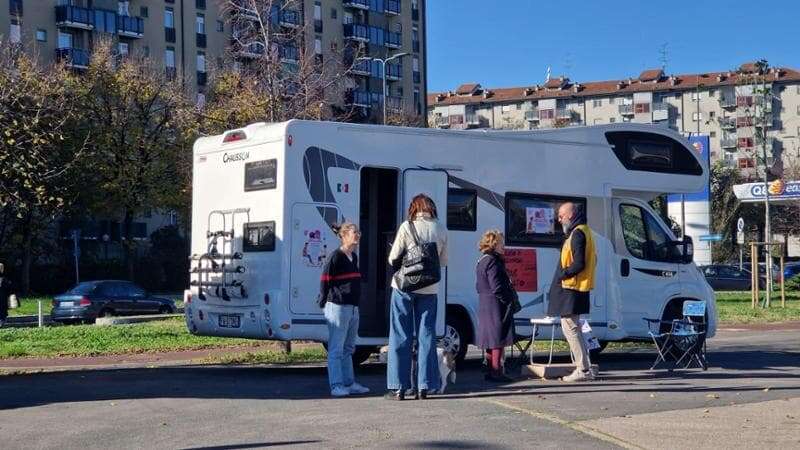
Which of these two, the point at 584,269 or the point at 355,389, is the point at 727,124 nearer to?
the point at 584,269

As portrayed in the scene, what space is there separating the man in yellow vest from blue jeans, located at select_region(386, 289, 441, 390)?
6.03 feet

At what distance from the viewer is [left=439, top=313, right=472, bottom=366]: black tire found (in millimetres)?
13930

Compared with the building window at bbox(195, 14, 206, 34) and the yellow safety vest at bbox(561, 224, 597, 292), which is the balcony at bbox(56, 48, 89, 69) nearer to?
the building window at bbox(195, 14, 206, 34)

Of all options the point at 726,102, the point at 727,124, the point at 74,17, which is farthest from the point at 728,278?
the point at 726,102

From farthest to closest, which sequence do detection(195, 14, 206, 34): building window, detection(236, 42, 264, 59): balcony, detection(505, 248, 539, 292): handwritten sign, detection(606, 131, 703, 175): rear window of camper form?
detection(195, 14, 206, 34): building window → detection(236, 42, 264, 59): balcony → detection(606, 131, 703, 175): rear window of camper → detection(505, 248, 539, 292): handwritten sign

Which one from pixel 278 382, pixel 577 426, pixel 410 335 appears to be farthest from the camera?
pixel 278 382

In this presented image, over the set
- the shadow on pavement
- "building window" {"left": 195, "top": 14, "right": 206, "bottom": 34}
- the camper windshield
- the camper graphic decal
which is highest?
"building window" {"left": 195, "top": 14, "right": 206, "bottom": 34}

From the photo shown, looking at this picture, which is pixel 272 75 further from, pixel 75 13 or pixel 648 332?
pixel 75 13

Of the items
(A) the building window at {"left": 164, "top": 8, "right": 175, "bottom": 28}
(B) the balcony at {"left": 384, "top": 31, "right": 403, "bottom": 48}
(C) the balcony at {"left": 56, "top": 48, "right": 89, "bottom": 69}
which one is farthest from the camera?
(B) the balcony at {"left": 384, "top": 31, "right": 403, "bottom": 48}

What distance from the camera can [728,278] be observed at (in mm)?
54969

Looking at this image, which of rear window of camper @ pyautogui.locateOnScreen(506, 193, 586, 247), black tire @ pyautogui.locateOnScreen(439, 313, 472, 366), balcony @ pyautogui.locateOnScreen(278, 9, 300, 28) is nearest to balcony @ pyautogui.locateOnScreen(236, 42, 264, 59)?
balcony @ pyautogui.locateOnScreen(278, 9, 300, 28)

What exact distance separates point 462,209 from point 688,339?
313 centimetres

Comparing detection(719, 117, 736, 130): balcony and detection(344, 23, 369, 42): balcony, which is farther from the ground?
detection(344, 23, 369, 42): balcony

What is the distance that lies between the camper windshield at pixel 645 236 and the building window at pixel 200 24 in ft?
192
